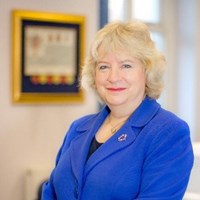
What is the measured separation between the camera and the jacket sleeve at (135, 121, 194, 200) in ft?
4.46

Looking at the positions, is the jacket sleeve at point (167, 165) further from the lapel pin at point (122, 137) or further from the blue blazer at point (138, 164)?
the lapel pin at point (122, 137)

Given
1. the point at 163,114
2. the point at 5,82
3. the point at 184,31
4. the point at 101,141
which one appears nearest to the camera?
the point at 163,114

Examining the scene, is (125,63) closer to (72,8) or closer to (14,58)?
(14,58)

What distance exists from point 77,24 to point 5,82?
0.73m

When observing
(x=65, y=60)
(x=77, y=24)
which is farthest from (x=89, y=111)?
(x=77, y=24)

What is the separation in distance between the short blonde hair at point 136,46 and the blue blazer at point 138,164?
0.08 metres

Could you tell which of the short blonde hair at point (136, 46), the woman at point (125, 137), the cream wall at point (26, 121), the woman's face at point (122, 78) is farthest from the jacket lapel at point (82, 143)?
the cream wall at point (26, 121)

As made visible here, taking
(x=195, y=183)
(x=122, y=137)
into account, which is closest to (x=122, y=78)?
(x=122, y=137)

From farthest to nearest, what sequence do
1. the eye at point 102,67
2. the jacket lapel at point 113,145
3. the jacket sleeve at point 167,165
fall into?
the eye at point 102,67, the jacket lapel at point 113,145, the jacket sleeve at point 167,165

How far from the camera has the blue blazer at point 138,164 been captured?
1366 mm

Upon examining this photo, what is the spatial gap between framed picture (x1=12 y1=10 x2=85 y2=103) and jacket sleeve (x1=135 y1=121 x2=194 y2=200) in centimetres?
174

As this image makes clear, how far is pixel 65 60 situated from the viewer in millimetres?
3164

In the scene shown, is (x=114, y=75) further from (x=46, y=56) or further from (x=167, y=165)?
(x=46, y=56)

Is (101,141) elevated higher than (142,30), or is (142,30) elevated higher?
(142,30)
